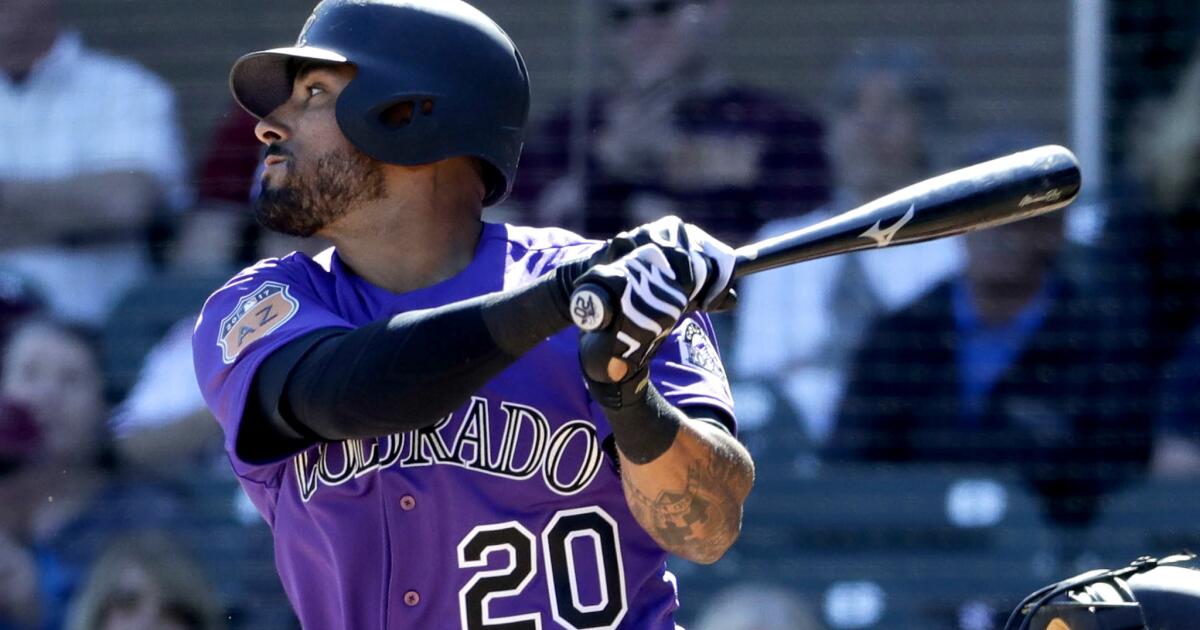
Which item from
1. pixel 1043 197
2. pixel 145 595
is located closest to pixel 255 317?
pixel 1043 197

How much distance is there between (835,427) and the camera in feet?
16.5

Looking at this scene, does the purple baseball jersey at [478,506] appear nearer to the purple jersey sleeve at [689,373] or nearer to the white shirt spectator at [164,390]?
the purple jersey sleeve at [689,373]

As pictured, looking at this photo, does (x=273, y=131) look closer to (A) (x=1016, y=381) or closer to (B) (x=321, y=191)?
(B) (x=321, y=191)

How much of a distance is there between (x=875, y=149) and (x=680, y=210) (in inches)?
24.1

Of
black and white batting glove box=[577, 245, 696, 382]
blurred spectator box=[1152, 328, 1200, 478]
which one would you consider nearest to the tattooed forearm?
black and white batting glove box=[577, 245, 696, 382]

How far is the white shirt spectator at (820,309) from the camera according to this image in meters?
5.06

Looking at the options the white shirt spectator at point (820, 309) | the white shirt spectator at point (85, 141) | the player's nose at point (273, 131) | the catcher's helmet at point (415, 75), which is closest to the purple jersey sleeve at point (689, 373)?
the catcher's helmet at point (415, 75)

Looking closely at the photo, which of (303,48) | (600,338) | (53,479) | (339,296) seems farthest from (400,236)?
(53,479)

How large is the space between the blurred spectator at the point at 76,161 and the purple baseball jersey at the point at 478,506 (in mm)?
3108

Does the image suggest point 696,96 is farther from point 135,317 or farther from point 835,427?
point 135,317

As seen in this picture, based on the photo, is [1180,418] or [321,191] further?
[1180,418]

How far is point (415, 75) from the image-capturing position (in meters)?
2.52

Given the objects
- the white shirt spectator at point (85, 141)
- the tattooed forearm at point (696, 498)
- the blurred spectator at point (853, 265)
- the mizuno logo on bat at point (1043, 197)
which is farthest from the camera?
the white shirt spectator at point (85, 141)

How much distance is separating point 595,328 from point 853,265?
3314 mm
